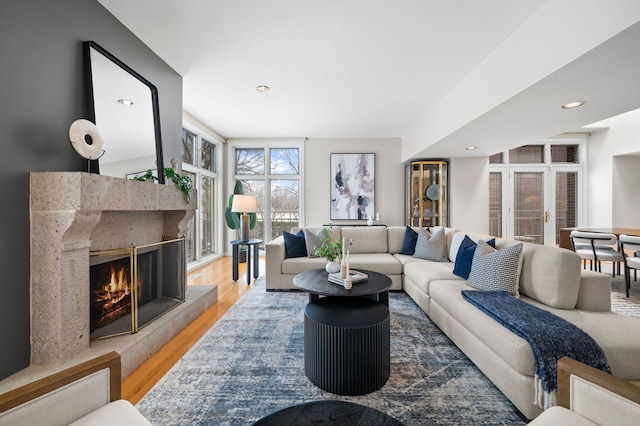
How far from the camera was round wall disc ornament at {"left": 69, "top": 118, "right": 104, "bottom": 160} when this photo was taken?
66.4 inches

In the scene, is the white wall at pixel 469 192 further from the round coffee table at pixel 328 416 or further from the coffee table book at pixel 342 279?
the round coffee table at pixel 328 416

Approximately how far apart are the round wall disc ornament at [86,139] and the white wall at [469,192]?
208 inches

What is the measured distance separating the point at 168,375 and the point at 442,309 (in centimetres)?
222

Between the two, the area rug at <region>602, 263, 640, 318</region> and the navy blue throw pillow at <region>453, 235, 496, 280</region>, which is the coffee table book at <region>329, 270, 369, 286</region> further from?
the area rug at <region>602, 263, 640, 318</region>

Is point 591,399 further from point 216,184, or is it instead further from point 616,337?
point 216,184

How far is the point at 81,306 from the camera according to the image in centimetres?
171

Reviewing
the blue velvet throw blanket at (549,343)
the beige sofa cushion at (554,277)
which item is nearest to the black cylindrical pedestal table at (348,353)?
the blue velvet throw blanket at (549,343)

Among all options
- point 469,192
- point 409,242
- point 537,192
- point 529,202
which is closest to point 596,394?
point 409,242

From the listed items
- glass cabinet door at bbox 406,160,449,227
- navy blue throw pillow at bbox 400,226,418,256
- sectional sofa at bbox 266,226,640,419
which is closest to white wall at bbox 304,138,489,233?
glass cabinet door at bbox 406,160,449,227

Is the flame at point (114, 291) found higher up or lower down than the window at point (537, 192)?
lower down

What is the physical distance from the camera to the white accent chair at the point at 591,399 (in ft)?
2.73

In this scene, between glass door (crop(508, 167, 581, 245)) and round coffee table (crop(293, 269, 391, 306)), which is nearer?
round coffee table (crop(293, 269, 391, 306))

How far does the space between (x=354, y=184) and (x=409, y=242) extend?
2.18 meters

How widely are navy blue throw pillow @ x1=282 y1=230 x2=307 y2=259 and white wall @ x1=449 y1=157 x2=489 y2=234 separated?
315 centimetres
